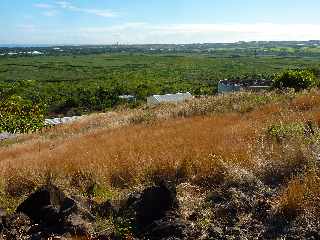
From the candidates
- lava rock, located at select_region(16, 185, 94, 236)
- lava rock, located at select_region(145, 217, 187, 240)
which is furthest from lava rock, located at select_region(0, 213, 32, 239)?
lava rock, located at select_region(145, 217, 187, 240)

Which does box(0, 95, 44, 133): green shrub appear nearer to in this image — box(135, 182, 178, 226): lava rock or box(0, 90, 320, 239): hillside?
box(0, 90, 320, 239): hillside

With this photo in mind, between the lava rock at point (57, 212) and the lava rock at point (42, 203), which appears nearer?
the lava rock at point (57, 212)

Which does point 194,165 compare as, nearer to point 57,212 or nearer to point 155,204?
point 155,204

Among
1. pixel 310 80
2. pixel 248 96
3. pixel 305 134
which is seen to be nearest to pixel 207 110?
pixel 248 96

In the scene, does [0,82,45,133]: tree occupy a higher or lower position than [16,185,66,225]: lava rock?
lower

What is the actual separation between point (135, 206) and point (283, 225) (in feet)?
4.76

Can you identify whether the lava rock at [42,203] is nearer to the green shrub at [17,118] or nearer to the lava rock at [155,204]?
the lava rock at [155,204]

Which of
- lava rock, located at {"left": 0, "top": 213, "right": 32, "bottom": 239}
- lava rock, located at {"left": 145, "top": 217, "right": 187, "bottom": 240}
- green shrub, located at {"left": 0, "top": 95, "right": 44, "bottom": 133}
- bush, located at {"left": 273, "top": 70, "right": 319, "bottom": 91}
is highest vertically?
lava rock, located at {"left": 145, "top": 217, "right": 187, "bottom": 240}

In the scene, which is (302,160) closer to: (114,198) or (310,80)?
(114,198)

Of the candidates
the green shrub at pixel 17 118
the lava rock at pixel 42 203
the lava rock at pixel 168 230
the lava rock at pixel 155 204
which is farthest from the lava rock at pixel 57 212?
the green shrub at pixel 17 118

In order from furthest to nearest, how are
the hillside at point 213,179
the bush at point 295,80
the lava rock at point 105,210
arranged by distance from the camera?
the bush at point 295,80, the lava rock at point 105,210, the hillside at point 213,179

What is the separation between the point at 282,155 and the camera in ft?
17.9

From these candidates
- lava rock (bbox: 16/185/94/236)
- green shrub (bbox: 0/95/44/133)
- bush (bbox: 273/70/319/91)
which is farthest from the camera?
bush (bbox: 273/70/319/91)

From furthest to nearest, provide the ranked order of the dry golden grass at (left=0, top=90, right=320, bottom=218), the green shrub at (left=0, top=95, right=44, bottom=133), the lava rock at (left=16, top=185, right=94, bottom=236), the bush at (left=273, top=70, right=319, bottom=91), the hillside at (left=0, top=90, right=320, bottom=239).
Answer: the bush at (left=273, top=70, right=319, bottom=91) < the green shrub at (left=0, top=95, right=44, bottom=133) < the dry golden grass at (left=0, top=90, right=320, bottom=218) < the lava rock at (left=16, top=185, right=94, bottom=236) < the hillside at (left=0, top=90, right=320, bottom=239)
